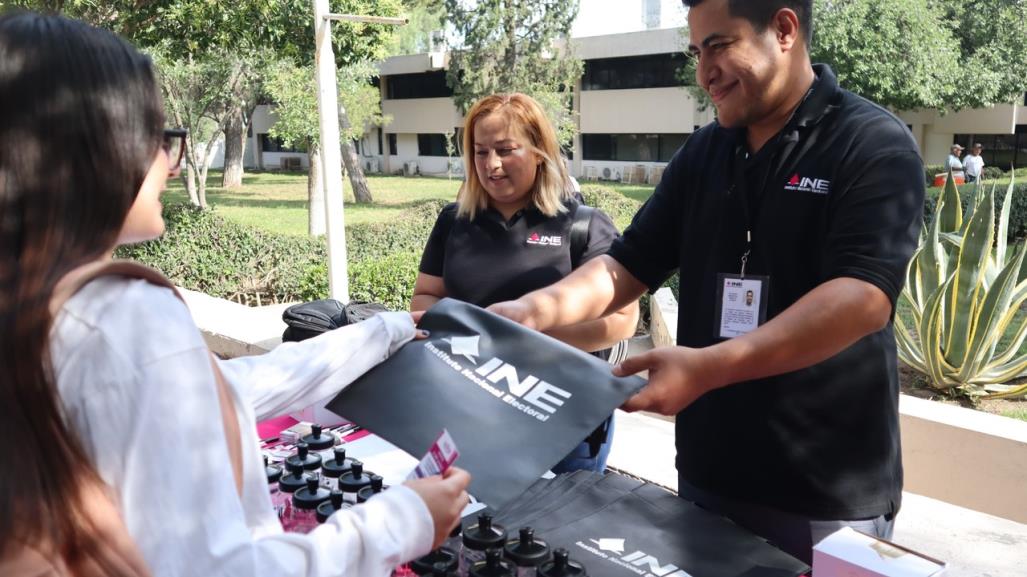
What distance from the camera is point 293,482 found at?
1.86 m

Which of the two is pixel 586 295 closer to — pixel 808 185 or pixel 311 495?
pixel 808 185

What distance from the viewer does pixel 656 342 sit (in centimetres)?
745

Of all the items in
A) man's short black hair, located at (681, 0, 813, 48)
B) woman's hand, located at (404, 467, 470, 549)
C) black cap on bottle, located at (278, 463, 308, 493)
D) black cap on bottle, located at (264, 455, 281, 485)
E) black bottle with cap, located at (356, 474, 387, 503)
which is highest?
man's short black hair, located at (681, 0, 813, 48)

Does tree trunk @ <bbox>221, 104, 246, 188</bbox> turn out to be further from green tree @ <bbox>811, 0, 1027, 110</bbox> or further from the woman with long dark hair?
the woman with long dark hair

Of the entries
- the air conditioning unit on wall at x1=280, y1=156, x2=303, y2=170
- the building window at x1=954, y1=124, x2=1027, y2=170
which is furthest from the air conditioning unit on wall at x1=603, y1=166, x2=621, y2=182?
the air conditioning unit on wall at x1=280, y1=156, x2=303, y2=170

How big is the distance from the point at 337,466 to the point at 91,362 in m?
1.04

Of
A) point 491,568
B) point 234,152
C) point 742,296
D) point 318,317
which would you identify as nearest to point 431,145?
point 234,152

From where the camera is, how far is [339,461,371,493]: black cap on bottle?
1820 millimetres

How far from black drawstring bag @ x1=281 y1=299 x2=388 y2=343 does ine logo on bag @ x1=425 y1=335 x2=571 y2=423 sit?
63.0 inches

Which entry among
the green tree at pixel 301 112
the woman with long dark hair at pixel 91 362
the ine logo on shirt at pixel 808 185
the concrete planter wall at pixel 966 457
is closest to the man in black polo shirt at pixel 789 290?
the ine logo on shirt at pixel 808 185

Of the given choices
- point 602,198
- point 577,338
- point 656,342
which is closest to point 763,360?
point 577,338

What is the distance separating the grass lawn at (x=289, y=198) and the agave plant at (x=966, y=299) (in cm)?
1397

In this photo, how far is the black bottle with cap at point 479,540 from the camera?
1.55m

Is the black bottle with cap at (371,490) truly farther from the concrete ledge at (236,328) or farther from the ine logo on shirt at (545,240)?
the concrete ledge at (236,328)
